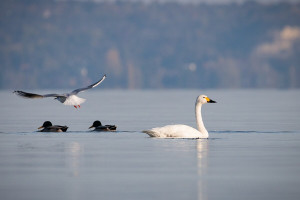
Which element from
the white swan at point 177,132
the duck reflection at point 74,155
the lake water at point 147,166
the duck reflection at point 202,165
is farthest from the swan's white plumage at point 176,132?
the duck reflection at point 74,155

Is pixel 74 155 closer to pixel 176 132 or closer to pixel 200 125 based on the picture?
pixel 176 132

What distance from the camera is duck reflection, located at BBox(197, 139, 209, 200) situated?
459 inches

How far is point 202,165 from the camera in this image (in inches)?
577

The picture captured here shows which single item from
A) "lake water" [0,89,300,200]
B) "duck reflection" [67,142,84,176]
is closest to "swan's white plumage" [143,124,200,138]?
"lake water" [0,89,300,200]

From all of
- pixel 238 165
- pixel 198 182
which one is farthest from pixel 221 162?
pixel 198 182

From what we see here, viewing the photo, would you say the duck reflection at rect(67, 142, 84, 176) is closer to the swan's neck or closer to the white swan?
the white swan

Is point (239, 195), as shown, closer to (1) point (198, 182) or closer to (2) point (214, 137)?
(1) point (198, 182)

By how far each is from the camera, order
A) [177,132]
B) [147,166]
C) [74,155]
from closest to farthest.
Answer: [147,166]
[74,155]
[177,132]

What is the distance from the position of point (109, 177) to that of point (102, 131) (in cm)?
1001

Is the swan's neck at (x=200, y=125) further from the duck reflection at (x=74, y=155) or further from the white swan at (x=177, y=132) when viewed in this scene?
the duck reflection at (x=74, y=155)

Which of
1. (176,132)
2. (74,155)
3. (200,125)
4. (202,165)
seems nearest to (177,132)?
(176,132)

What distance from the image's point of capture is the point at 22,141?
65.4 feet

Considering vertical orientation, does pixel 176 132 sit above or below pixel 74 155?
above

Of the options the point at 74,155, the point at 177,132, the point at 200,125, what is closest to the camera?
the point at 74,155
